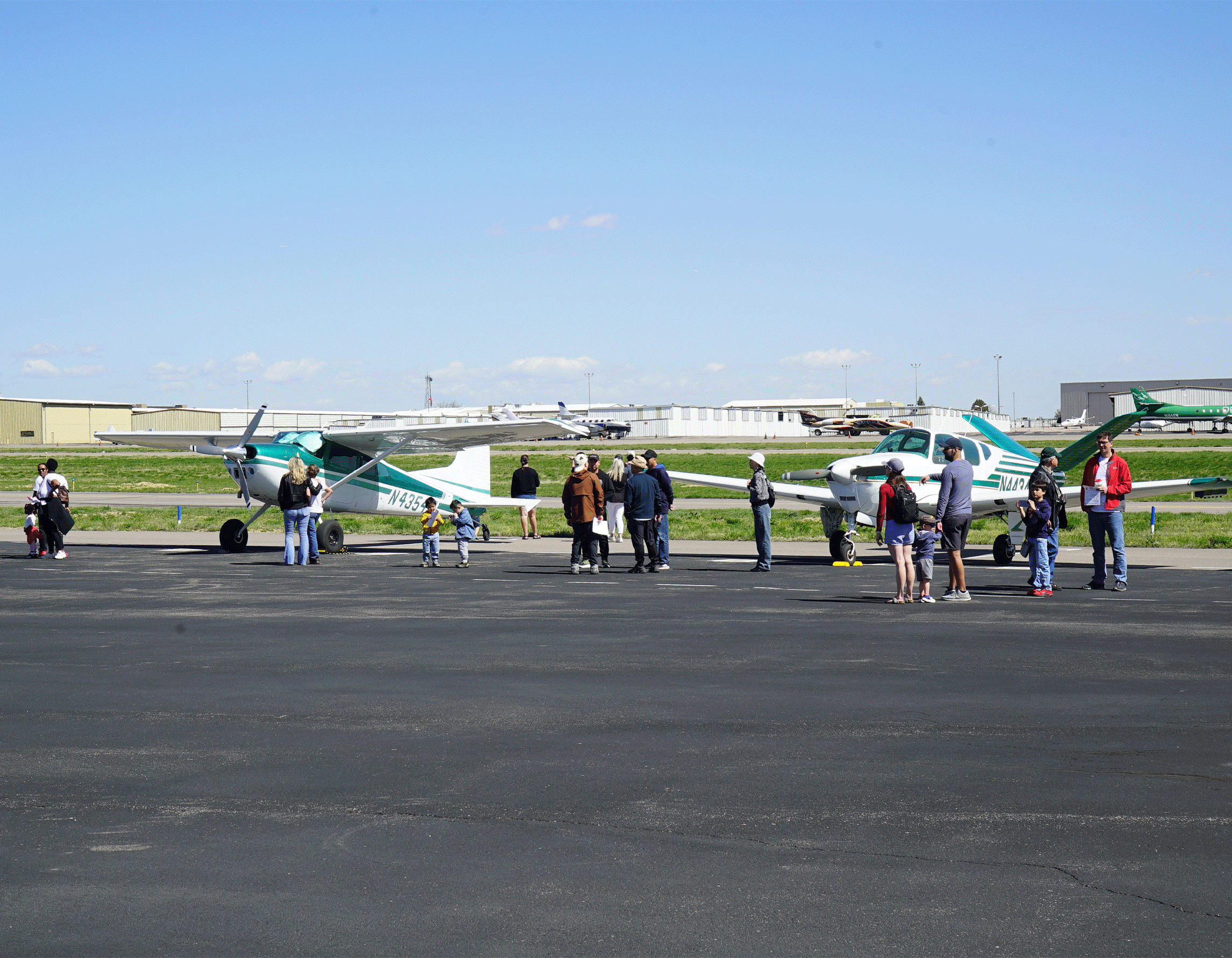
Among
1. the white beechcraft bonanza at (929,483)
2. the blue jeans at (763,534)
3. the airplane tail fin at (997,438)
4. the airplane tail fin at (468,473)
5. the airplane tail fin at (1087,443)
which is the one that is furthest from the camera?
the airplane tail fin at (468,473)

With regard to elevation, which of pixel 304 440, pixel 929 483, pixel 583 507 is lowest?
pixel 583 507

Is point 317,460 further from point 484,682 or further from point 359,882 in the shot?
point 359,882

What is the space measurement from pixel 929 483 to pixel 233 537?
1274 cm

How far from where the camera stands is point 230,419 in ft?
419

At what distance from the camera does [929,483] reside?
1970cm

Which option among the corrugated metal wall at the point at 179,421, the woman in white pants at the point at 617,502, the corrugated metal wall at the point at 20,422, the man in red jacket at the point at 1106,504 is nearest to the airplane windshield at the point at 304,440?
the woman in white pants at the point at 617,502

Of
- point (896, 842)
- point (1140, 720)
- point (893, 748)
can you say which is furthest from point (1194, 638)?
point (896, 842)

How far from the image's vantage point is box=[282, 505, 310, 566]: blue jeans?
20203mm

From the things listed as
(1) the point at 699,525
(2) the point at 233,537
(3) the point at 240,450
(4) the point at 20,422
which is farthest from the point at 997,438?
(4) the point at 20,422

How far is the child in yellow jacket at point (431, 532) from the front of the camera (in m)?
19.7

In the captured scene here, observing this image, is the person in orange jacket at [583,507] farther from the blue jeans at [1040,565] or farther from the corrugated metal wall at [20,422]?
the corrugated metal wall at [20,422]

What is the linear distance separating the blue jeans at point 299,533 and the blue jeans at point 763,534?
756 cm

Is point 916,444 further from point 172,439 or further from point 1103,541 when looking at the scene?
point 172,439

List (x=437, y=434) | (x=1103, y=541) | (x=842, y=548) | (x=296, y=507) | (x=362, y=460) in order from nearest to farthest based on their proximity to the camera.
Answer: (x=1103, y=541)
(x=842, y=548)
(x=296, y=507)
(x=437, y=434)
(x=362, y=460)
